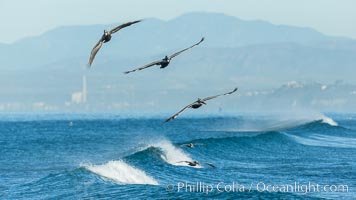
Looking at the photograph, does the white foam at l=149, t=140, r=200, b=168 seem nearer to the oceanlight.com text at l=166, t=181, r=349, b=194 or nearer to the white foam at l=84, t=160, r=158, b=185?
the white foam at l=84, t=160, r=158, b=185

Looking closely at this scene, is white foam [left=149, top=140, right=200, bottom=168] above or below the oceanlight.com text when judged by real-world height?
above

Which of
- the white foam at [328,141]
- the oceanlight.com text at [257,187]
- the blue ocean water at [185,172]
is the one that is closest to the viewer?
the oceanlight.com text at [257,187]

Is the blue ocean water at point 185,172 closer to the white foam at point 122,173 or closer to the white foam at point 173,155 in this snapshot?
the white foam at point 122,173

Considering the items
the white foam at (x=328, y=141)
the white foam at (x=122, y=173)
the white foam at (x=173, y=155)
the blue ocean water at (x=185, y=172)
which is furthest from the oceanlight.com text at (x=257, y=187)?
the white foam at (x=328, y=141)

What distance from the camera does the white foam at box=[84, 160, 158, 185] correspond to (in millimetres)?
52781

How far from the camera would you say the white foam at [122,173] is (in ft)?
173

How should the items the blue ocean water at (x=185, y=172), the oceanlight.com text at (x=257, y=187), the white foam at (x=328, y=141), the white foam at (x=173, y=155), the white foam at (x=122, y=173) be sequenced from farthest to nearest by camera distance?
the white foam at (x=328, y=141) < the white foam at (x=173, y=155) < the white foam at (x=122, y=173) < the blue ocean water at (x=185, y=172) < the oceanlight.com text at (x=257, y=187)

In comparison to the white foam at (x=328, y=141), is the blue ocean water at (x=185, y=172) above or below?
below

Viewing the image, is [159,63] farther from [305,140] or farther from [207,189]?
[305,140]

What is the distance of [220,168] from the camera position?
6338cm

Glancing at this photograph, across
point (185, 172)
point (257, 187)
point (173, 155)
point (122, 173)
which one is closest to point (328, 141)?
point (173, 155)

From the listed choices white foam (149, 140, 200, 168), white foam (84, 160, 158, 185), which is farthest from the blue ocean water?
white foam (149, 140, 200, 168)

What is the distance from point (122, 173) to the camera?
5572cm

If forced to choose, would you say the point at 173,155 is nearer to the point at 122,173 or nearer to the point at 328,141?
the point at 122,173
